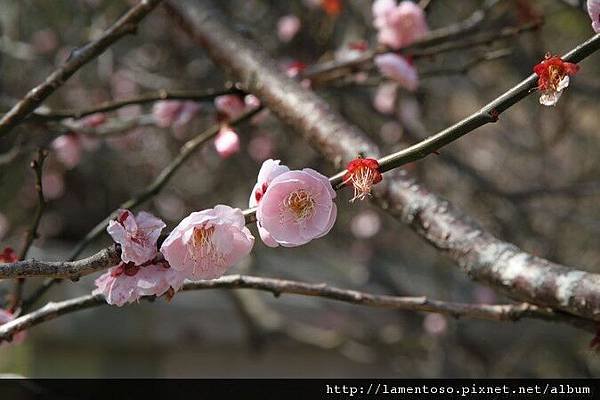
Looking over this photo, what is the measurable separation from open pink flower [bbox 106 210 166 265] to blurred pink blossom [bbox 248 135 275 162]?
2196 millimetres

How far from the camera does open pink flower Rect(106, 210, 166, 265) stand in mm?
911

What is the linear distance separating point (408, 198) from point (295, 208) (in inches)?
15.2

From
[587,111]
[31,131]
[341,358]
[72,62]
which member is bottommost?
[72,62]

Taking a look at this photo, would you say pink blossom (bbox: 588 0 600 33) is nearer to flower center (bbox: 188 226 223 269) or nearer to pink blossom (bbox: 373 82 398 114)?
flower center (bbox: 188 226 223 269)

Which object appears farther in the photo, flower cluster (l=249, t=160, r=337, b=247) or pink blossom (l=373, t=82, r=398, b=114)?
pink blossom (l=373, t=82, r=398, b=114)

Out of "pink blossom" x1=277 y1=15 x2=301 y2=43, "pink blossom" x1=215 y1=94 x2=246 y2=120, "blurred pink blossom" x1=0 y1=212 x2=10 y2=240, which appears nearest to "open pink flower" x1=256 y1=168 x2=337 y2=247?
"pink blossom" x1=215 y1=94 x2=246 y2=120

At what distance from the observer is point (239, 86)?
5.35 feet

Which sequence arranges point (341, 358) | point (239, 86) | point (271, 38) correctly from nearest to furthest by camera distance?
1. point (239, 86)
2. point (271, 38)
3. point (341, 358)

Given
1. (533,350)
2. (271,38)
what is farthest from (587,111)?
(271,38)

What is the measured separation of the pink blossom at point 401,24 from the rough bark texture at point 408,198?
20.9 inches

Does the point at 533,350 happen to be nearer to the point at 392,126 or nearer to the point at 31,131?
the point at 392,126

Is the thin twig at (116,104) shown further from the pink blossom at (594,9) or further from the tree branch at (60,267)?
the pink blossom at (594,9)

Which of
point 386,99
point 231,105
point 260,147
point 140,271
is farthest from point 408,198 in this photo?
point 260,147

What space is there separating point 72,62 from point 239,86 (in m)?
0.41
